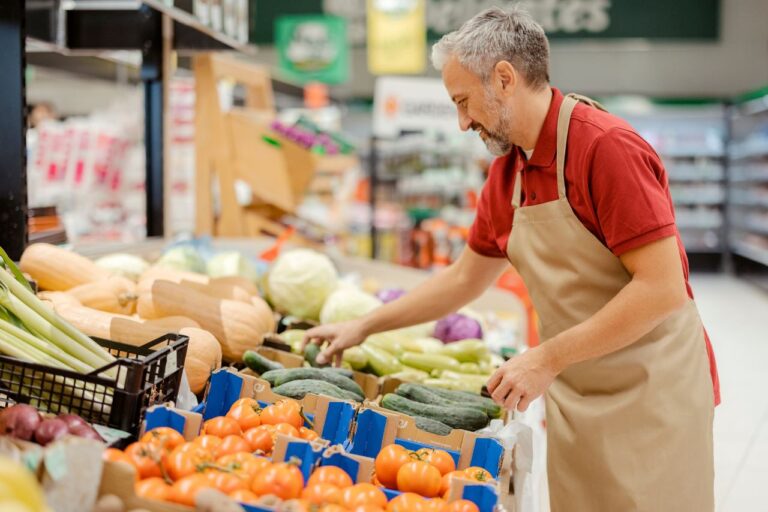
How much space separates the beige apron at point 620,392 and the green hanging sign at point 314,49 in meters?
10.5

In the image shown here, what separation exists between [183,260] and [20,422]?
2.16 m

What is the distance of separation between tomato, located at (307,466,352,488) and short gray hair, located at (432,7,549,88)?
1.03 meters

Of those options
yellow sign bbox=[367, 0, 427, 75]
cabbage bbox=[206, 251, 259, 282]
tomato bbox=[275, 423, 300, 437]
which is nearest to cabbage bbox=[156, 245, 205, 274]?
cabbage bbox=[206, 251, 259, 282]

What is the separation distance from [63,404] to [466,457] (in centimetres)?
92

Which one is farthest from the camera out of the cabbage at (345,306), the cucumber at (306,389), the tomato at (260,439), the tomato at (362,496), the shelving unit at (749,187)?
the shelving unit at (749,187)

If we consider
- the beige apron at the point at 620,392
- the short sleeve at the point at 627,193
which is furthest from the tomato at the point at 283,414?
the short sleeve at the point at 627,193

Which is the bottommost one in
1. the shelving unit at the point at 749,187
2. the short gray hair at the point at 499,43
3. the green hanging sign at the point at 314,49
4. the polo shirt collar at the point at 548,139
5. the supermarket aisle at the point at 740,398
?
the supermarket aisle at the point at 740,398

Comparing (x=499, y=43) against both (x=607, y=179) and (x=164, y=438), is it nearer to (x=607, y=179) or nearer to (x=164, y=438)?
(x=607, y=179)

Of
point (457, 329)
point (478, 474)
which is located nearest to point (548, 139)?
point (478, 474)

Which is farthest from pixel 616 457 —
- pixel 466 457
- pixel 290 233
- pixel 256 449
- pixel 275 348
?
pixel 290 233

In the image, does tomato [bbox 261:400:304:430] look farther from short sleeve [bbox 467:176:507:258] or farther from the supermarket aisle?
the supermarket aisle

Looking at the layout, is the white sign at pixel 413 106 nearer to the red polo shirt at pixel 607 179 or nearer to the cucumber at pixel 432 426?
the red polo shirt at pixel 607 179

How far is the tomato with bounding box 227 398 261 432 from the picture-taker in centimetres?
192

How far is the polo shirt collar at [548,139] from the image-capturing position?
213 centimetres
